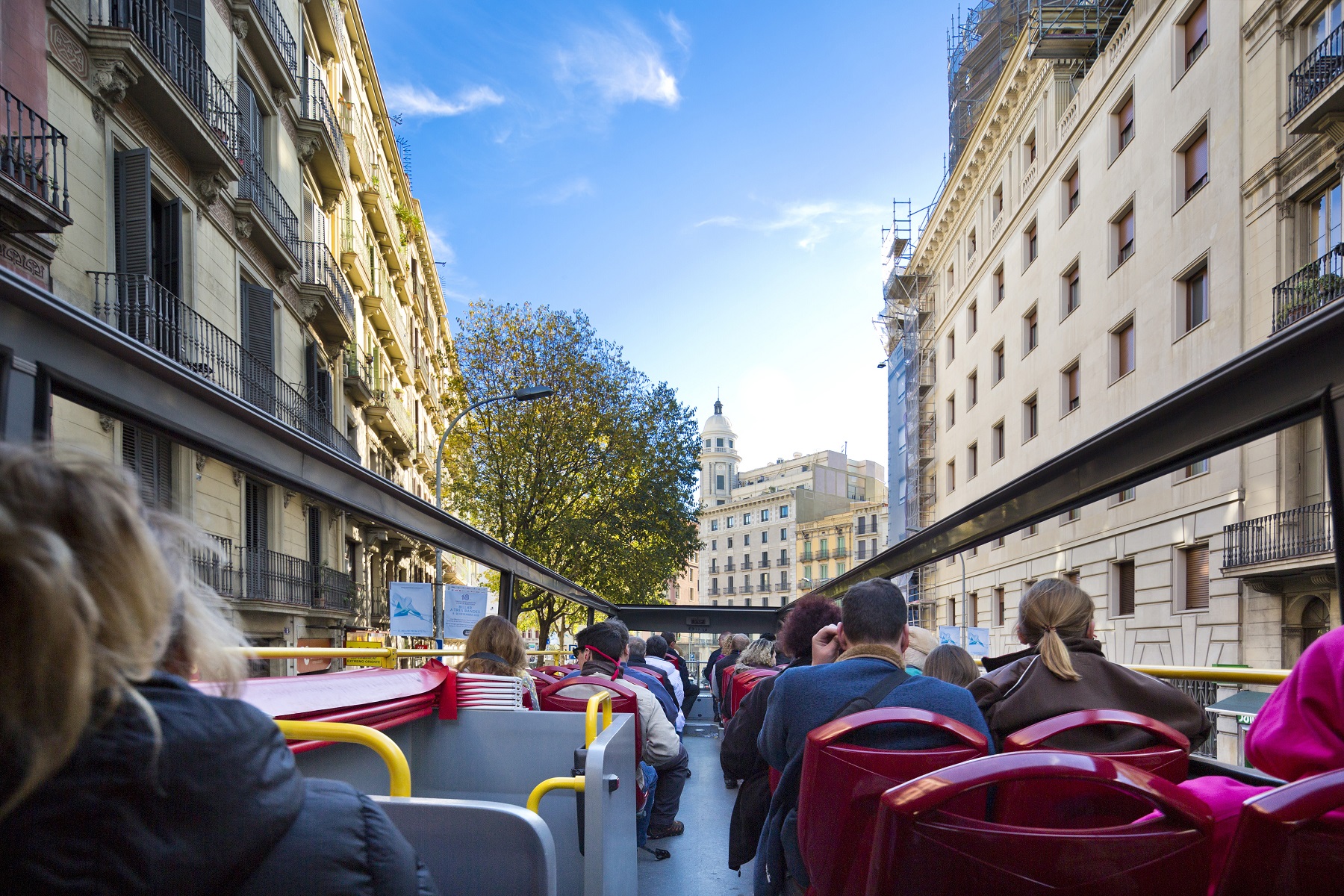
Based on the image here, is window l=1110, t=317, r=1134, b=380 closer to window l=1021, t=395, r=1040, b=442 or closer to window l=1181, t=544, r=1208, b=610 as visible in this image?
window l=1181, t=544, r=1208, b=610

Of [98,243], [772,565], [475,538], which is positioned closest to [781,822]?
[475,538]

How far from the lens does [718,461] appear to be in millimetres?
126875

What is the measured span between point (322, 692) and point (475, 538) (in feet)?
13.2

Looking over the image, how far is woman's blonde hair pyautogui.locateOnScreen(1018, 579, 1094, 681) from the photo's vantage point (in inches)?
129

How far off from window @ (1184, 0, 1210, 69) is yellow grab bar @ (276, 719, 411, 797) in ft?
74.2

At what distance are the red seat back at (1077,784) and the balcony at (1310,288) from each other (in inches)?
578

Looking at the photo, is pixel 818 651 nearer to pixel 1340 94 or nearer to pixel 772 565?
pixel 1340 94

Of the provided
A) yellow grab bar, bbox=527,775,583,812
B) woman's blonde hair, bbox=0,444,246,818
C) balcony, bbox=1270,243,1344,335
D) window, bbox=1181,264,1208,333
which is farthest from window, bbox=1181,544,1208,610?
woman's blonde hair, bbox=0,444,246,818

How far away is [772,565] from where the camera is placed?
96500 mm

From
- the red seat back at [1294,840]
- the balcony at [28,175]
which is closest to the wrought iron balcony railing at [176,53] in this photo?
the balcony at [28,175]

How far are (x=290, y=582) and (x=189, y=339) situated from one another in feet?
24.1

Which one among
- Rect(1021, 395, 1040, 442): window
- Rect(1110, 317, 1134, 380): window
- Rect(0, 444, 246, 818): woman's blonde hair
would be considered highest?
Rect(1110, 317, 1134, 380): window

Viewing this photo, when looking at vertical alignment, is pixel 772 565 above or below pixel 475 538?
below

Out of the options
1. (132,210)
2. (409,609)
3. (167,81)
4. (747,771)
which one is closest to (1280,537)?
(409,609)
